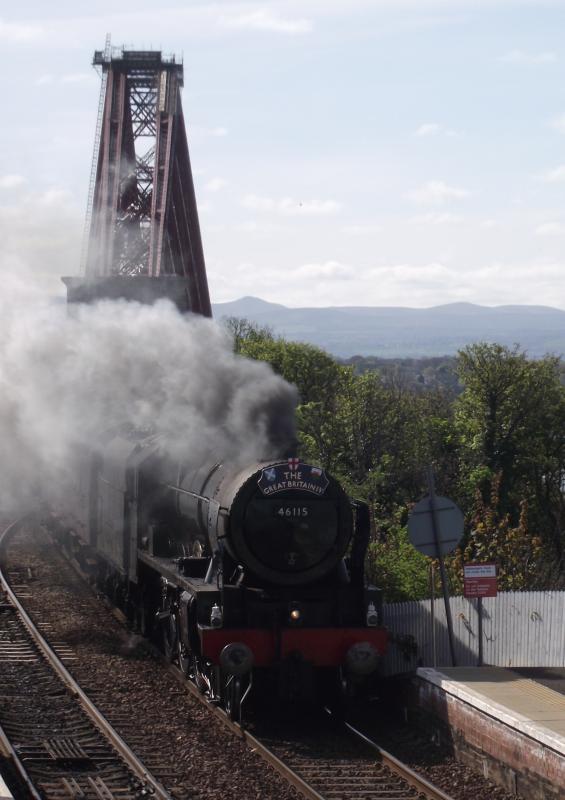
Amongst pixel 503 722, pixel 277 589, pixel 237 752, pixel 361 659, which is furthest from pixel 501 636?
pixel 237 752

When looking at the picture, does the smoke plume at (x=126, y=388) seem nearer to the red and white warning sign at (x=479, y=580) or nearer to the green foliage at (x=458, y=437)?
the red and white warning sign at (x=479, y=580)

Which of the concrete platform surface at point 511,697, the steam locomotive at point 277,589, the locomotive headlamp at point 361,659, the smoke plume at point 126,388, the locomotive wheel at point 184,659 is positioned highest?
the smoke plume at point 126,388

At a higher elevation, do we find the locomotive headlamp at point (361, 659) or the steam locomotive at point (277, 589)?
the steam locomotive at point (277, 589)

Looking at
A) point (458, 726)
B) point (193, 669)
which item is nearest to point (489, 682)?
point (458, 726)

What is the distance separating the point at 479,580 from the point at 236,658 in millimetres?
3444

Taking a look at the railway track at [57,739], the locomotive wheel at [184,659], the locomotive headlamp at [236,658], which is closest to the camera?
the railway track at [57,739]

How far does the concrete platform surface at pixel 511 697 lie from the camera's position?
35.8 feet

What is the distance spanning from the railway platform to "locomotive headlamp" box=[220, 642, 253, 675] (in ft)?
7.35

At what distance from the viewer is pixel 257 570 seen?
13.2 m

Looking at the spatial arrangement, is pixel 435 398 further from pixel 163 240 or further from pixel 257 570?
pixel 257 570

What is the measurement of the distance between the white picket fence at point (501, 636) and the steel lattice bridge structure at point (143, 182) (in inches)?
1540

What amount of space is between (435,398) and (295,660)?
36156 millimetres

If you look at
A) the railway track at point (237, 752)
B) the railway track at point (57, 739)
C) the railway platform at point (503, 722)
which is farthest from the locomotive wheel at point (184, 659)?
the railway platform at point (503, 722)

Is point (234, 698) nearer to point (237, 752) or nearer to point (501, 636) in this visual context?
point (237, 752)
